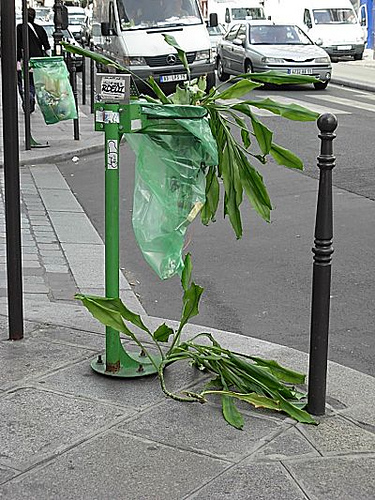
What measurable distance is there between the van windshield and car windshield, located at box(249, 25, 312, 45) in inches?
123

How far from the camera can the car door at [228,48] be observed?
23.9 meters

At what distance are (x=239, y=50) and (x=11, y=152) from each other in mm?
18983

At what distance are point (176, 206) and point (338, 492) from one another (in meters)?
1.54

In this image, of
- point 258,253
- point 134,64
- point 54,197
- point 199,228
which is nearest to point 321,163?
point 258,253

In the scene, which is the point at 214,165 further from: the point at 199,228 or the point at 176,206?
the point at 199,228

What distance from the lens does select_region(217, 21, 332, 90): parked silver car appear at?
21484 mm

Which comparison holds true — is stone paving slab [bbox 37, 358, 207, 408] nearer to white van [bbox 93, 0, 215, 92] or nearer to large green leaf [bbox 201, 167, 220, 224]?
large green leaf [bbox 201, 167, 220, 224]

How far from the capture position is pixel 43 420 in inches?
157

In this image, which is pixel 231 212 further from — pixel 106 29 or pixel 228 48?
pixel 228 48

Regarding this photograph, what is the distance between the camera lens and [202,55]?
1933 cm

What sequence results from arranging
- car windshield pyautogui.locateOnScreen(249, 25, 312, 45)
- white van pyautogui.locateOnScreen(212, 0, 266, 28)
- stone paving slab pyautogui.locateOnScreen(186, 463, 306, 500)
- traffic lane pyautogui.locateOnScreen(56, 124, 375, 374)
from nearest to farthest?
stone paving slab pyautogui.locateOnScreen(186, 463, 306, 500)
traffic lane pyautogui.locateOnScreen(56, 124, 375, 374)
car windshield pyautogui.locateOnScreen(249, 25, 312, 45)
white van pyautogui.locateOnScreen(212, 0, 266, 28)

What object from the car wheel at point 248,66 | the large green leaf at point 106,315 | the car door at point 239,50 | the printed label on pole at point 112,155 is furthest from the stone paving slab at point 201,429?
the car door at point 239,50

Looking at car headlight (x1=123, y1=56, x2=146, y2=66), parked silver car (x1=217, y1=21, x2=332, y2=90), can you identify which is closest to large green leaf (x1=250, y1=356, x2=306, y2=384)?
car headlight (x1=123, y1=56, x2=146, y2=66)

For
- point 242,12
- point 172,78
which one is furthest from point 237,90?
point 242,12
